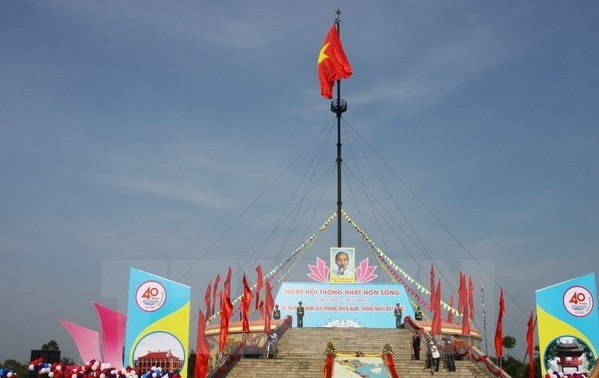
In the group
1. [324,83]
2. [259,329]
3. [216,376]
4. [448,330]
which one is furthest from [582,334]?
[324,83]

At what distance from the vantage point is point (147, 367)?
16.6 m

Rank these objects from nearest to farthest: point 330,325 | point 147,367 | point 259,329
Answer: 1. point 147,367
2. point 259,329
3. point 330,325

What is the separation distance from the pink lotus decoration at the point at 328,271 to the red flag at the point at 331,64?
9841 millimetres

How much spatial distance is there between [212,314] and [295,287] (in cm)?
431

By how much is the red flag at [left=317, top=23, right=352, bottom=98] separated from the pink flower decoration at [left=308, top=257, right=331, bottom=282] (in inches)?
383

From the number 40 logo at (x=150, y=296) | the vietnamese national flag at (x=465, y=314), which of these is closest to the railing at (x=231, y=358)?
the number 40 logo at (x=150, y=296)

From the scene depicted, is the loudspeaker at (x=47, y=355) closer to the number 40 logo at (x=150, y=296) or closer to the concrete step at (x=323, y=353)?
the number 40 logo at (x=150, y=296)

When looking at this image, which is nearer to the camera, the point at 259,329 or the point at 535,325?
the point at 535,325

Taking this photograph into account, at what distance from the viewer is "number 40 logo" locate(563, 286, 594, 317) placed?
1983 cm

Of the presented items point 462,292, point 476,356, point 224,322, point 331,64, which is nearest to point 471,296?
point 462,292

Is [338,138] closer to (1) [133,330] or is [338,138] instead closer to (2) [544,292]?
(2) [544,292]

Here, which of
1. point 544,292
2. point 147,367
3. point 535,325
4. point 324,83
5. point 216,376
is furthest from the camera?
point 324,83

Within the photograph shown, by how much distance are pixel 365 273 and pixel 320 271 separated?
90.6 inches

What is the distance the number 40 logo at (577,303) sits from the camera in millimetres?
19828
